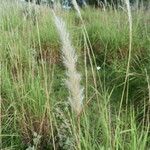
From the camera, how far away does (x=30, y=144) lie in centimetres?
288

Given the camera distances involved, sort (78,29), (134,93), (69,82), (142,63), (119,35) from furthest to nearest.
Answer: (78,29) → (119,35) → (142,63) → (134,93) → (69,82)

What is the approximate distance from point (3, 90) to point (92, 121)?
837mm

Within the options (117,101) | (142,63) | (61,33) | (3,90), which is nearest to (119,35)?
(142,63)

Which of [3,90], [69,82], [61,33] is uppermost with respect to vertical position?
[61,33]

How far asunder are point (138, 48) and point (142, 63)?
53cm

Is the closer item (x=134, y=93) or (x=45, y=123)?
(x=45, y=123)

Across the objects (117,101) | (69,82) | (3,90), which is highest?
(69,82)

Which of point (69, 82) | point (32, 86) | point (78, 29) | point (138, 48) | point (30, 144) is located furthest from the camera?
point (78, 29)

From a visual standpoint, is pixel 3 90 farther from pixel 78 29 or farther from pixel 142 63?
pixel 78 29

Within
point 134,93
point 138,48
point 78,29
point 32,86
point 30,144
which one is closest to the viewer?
point 30,144

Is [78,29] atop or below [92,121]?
atop

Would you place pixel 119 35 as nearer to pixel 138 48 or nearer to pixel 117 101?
pixel 138 48

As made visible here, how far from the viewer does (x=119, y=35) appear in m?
5.34

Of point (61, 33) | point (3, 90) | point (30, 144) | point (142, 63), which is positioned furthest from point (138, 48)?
point (61, 33)
